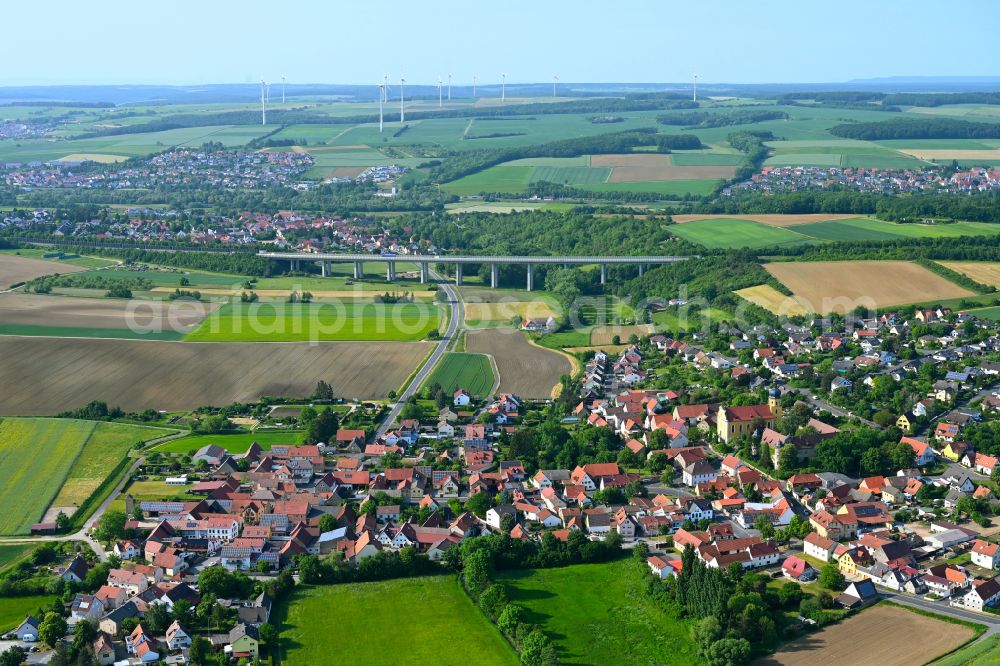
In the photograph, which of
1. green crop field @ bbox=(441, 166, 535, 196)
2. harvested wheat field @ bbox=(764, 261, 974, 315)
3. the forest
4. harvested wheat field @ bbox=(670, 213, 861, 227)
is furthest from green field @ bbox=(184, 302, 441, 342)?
the forest

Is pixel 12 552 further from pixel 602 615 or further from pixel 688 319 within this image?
pixel 688 319

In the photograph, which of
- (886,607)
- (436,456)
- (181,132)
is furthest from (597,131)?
(886,607)

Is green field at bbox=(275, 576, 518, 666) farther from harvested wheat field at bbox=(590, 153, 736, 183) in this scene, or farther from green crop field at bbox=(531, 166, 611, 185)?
harvested wheat field at bbox=(590, 153, 736, 183)

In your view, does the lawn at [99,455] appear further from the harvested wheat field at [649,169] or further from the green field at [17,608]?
the harvested wheat field at [649,169]

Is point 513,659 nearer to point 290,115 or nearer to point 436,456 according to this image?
point 436,456

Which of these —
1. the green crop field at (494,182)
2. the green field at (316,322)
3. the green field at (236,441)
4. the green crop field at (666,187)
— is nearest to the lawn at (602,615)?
the green field at (236,441)
